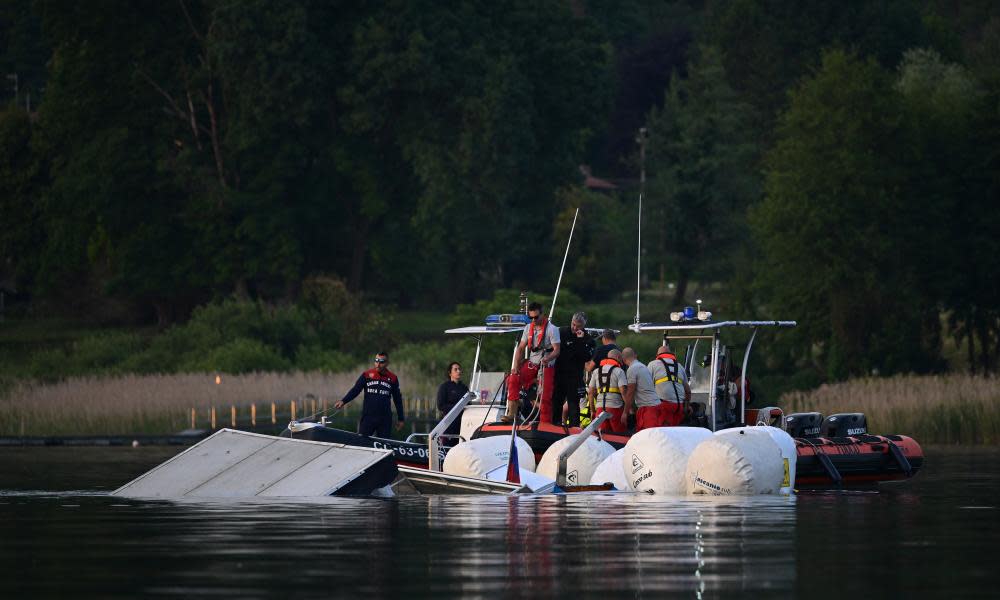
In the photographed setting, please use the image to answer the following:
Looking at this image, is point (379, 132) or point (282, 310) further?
point (379, 132)

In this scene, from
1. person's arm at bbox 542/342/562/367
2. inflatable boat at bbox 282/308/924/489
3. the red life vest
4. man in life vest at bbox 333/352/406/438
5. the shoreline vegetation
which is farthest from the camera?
the shoreline vegetation

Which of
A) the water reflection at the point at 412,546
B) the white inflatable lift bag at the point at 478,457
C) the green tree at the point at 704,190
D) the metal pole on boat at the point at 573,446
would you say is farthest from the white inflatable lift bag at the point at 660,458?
the green tree at the point at 704,190

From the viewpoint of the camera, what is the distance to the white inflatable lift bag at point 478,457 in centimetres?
2602

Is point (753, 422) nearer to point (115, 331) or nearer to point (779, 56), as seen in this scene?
point (115, 331)

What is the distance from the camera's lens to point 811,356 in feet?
212

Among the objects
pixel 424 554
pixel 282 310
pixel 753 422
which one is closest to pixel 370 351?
pixel 282 310

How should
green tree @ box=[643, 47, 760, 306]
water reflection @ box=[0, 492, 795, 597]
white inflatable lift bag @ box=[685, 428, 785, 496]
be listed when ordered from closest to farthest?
water reflection @ box=[0, 492, 795, 597], white inflatable lift bag @ box=[685, 428, 785, 496], green tree @ box=[643, 47, 760, 306]

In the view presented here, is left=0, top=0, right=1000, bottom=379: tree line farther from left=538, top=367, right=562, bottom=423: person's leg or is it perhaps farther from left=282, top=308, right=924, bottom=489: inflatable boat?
left=538, top=367, right=562, bottom=423: person's leg

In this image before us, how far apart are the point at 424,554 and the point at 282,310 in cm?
5179

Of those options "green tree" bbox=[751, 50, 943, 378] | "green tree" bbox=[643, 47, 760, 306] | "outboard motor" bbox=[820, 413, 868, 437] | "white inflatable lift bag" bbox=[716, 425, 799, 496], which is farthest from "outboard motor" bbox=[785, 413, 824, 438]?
"green tree" bbox=[643, 47, 760, 306]

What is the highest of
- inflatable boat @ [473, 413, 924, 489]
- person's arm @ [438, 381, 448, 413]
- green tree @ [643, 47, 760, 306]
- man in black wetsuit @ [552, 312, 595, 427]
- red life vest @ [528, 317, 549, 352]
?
green tree @ [643, 47, 760, 306]

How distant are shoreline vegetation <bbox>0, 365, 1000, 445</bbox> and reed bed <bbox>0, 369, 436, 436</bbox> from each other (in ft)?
0.08

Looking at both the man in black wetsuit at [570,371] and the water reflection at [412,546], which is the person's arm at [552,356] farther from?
the water reflection at [412,546]

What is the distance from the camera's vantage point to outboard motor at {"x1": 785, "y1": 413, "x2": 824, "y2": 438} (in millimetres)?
29594
